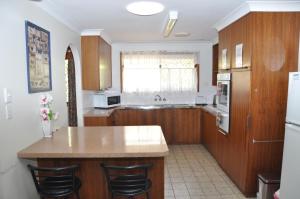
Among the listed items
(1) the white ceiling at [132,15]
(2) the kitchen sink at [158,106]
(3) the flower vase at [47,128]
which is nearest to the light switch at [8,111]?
(3) the flower vase at [47,128]

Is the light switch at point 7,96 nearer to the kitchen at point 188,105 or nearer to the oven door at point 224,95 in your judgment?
the kitchen at point 188,105

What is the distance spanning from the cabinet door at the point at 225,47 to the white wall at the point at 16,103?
8.28ft

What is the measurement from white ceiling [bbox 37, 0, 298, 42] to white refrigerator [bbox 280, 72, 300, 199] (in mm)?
1211

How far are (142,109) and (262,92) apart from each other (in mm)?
2921

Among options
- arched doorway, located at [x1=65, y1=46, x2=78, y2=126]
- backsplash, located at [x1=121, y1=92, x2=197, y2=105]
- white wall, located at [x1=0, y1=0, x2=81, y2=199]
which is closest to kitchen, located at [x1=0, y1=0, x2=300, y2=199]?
white wall, located at [x1=0, y1=0, x2=81, y2=199]

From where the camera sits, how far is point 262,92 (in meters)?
2.75

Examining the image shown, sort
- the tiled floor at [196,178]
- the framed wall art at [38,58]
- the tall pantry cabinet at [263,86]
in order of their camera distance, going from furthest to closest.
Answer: the tiled floor at [196,178], the tall pantry cabinet at [263,86], the framed wall art at [38,58]

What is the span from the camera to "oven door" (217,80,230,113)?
A: 3410 mm

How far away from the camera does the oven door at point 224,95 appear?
3410mm

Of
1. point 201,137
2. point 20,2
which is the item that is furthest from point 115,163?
point 201,137

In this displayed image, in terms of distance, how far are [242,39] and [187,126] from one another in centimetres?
276

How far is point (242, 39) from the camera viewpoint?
2949mm

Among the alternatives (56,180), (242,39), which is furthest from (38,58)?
(242,39)

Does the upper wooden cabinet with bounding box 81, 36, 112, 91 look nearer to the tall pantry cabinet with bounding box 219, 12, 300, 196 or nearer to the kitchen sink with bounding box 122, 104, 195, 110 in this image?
the kitchen sink with bounding box 122, 104, 195, 110
